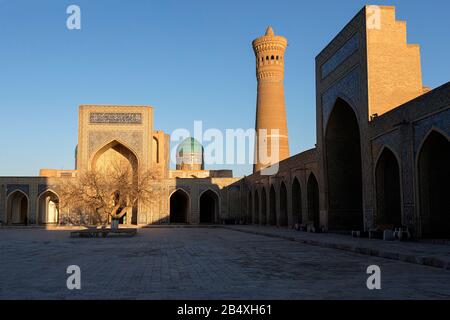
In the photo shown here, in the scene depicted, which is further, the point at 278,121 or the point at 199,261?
the point at 278,121

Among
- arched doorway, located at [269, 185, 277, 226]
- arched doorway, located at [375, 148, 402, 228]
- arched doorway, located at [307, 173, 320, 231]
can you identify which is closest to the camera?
arched doorway, located at [375, 148, 402, 228]

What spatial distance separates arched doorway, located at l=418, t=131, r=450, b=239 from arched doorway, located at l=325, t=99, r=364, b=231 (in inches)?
238

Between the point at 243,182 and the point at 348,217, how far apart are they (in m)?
15.7

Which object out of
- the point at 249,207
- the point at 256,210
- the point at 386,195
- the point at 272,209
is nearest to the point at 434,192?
the point at 386,195

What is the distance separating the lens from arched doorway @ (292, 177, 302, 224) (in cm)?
2308

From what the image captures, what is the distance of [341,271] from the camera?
714 cm

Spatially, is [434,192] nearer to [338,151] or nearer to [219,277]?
[338,151]

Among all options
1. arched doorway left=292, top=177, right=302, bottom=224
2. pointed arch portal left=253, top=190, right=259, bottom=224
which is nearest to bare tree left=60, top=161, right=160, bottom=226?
pointed arch portal left=253, top=190, right=259, bottom=224

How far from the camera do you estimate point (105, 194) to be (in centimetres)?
2367

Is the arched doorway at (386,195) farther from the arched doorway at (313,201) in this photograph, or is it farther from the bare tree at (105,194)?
the bare tree at (105,194)

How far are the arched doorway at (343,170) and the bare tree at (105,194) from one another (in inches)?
337

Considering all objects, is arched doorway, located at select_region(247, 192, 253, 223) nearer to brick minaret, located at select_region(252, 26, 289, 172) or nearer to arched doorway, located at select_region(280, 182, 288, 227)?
brick minaret, located at select_region(252, 26, 289, 172)
